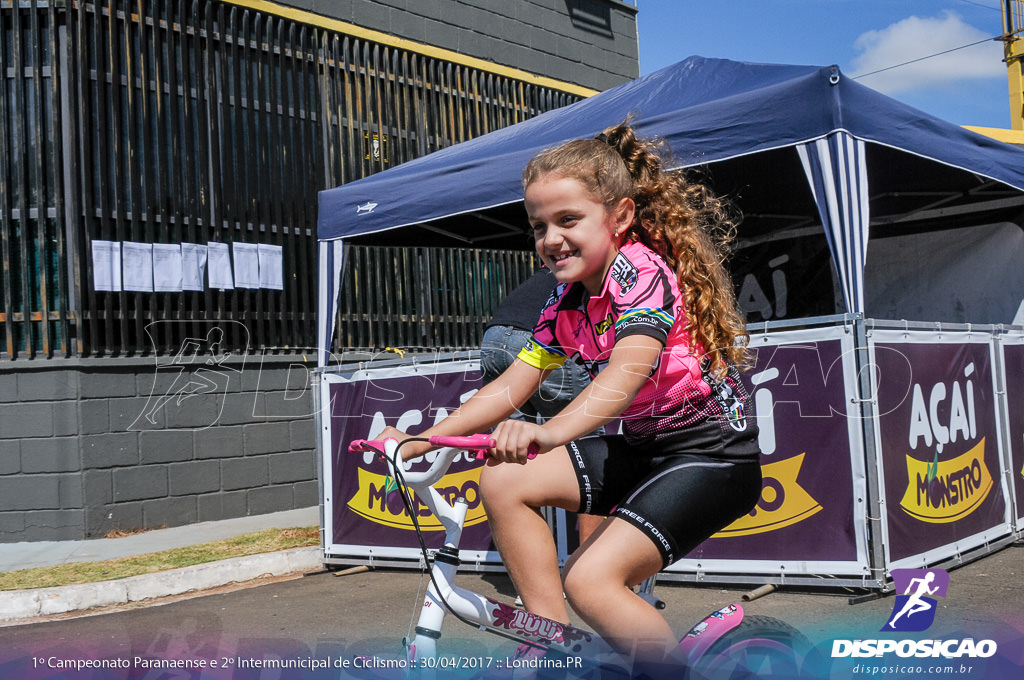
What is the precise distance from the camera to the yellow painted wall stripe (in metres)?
9.42

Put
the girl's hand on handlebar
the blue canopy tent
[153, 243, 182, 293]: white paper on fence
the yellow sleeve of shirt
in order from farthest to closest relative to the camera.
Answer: [153, 243, 182, 293]: white paper on fence < the blue canopy tent < the yellow sleeve of shirt < the girl's hand on handlebar

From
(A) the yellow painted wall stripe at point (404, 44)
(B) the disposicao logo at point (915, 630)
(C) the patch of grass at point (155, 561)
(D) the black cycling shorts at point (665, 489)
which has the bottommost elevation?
(C) the patch of grass at point (155, 561)

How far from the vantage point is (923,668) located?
9.03 feet

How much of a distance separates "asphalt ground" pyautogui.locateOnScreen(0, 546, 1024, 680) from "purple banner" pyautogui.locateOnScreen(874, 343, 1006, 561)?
0.29m

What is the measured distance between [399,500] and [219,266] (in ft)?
12.3

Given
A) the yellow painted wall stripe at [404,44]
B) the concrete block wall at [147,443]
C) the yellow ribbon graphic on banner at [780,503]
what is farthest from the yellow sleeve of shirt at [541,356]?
the yellow painted wall stripe at [404,44]

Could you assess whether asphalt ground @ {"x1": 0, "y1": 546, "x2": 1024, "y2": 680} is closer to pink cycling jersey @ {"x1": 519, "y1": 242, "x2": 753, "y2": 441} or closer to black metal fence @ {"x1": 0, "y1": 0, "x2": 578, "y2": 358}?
pink cycling jersey @ {"x1": 519, "y1": 242, "x2": 753, "y2": 441}

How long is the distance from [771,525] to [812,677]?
2.38m

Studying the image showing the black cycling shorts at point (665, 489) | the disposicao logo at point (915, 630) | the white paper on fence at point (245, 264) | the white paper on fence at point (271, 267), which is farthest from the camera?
the white paper on fence at point (271, 267)

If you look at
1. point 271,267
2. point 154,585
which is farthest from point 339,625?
point 271,267

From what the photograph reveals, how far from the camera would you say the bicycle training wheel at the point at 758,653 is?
2432 mm

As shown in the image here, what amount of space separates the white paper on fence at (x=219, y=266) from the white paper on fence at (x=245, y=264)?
0.21 feet

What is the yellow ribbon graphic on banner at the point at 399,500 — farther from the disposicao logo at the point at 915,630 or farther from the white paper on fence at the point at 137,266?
the white paper on fence at the point at 137,266

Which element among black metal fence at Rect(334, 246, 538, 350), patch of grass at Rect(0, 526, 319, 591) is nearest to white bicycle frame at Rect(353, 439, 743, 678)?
patch of grass at Rect(0, 526, 319, 591)
